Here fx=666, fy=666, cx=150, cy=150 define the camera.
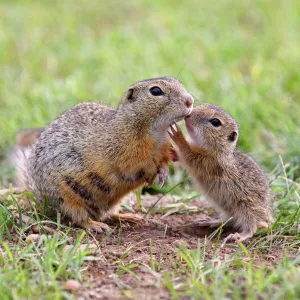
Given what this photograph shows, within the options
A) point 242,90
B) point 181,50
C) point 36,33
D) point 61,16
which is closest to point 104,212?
point 242,90

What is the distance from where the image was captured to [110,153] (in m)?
5.47

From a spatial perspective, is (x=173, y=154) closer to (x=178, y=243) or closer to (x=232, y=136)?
(x=232, y=136)

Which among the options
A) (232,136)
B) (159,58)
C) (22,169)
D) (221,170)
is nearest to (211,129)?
(232,136)

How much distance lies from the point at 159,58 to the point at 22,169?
4.50 m

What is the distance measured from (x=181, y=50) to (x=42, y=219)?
5842 mm

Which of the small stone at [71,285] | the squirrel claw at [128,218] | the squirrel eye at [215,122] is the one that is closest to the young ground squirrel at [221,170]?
the squirrel eye at [215,122]

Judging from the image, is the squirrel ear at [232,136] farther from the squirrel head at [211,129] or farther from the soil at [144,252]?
the soil at [144,252]

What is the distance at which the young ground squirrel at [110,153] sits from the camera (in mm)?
5445

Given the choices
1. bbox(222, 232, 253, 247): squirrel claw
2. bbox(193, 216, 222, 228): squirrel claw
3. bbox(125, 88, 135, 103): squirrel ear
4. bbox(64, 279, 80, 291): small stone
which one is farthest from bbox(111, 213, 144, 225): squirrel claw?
bbox(64, 279, 80, 291): small stone

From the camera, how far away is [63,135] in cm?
580

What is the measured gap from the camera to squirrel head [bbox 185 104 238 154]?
19.1ft

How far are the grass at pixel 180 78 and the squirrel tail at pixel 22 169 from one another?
0.35 m

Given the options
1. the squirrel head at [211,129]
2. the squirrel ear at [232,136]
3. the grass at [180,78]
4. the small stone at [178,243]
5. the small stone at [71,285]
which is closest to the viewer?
the small stone at [71,285]

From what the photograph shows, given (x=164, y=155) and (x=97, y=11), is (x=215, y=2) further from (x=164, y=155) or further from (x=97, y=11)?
(x=164, y=155)
